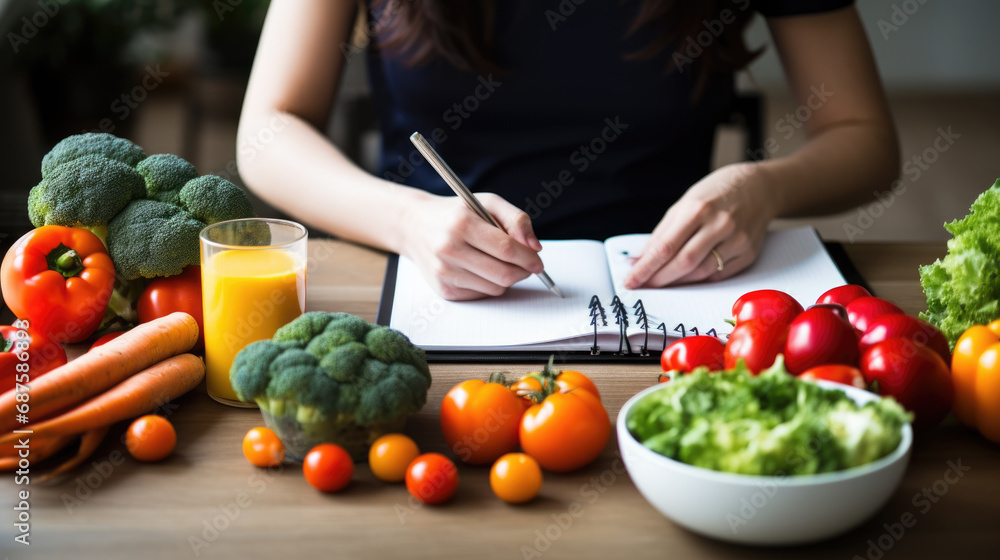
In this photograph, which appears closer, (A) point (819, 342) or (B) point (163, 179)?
(A) point (819, 342)

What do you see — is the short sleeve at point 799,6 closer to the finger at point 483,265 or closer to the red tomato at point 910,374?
the finger at point 483,265

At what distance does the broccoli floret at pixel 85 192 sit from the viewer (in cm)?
95

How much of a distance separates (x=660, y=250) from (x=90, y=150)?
726 millimetres

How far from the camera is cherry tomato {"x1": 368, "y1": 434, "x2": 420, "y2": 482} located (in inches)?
29.0

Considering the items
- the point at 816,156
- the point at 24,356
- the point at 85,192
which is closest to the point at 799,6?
the point at 816,156

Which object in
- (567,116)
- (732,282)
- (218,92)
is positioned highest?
(567,116)

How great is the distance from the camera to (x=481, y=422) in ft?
2.51

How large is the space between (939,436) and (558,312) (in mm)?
445

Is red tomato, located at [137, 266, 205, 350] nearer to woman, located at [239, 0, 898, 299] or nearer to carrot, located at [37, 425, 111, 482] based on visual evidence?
carrot, located at [37, 425, 111, 482]

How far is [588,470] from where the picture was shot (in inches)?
30.3

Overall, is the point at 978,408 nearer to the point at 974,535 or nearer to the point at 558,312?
the point at 974,535

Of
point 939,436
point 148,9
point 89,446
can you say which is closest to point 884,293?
point 939,436

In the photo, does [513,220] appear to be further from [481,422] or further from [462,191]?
[481,422]

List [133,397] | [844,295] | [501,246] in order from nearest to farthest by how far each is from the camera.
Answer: [133,397] → [844,295] → [501,246]
